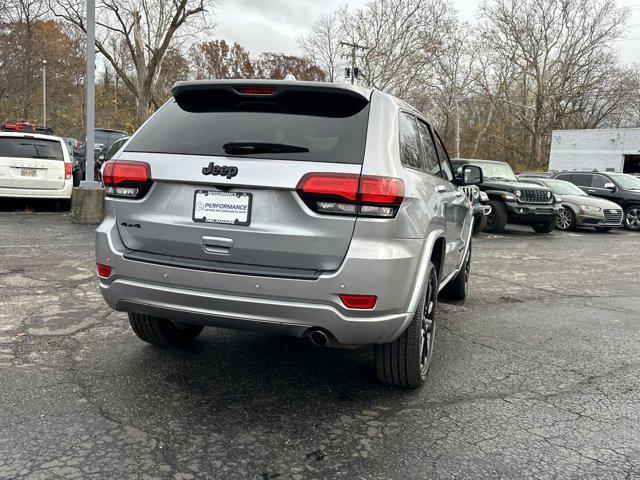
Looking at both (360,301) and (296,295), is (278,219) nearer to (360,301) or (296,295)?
(296,295)

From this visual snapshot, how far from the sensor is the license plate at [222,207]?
2.88 metres

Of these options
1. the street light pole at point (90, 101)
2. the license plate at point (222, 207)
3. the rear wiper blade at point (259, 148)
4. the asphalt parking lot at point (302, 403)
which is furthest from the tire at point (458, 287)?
the street light pole at point (90, 101)

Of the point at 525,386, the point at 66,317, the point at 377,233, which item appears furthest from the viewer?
the point at 66,317

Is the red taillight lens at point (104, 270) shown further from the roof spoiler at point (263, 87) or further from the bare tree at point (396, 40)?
the bare tree at point (396, 40)

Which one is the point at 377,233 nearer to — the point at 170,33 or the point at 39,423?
the point at 39,423

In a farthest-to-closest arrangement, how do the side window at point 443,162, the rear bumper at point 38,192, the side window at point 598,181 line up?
the side window at point 598,181 → the rear bumper at point 38,192 → the side window at point 443,162

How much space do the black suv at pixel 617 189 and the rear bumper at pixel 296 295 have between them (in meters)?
15.9

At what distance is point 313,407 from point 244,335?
4.46ft

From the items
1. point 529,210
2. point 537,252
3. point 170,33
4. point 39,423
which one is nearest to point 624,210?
point 529,210

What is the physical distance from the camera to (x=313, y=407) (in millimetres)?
3172

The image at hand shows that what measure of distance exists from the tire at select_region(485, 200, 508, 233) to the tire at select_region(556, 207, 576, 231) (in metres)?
2.85

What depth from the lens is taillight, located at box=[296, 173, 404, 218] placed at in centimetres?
277

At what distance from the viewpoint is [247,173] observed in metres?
2.88

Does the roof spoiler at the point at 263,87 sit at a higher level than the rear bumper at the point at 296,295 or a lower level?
higher
